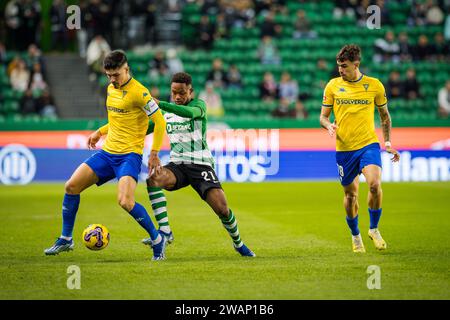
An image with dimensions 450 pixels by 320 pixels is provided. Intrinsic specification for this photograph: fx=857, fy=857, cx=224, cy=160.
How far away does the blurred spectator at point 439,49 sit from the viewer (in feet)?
84.0

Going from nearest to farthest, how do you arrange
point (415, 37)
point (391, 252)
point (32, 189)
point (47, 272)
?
point (47, 272) → point (391, 252) → point (32, 189) → point (415, 37)

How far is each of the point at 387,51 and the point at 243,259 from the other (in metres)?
17.0

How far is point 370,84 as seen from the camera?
10445 mm

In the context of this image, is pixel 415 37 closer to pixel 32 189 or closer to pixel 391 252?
pixel 32 189

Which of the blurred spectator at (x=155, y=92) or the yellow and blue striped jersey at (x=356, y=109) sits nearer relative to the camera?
the yellow and blue striped jersey at (x=356, y=109)

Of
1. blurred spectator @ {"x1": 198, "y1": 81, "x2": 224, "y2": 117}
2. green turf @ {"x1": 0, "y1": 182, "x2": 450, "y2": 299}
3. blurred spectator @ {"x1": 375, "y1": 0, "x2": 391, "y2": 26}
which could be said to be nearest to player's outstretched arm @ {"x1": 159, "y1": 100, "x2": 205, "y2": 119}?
green turf @ {"x1": 0, "y1": 182, "x2": 450, "y2": 299}

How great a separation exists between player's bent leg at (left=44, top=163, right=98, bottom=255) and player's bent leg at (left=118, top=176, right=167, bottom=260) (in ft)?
1.42

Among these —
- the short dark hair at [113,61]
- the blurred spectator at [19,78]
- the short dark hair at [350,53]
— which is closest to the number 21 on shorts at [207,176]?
the short dark hair at [113,61]

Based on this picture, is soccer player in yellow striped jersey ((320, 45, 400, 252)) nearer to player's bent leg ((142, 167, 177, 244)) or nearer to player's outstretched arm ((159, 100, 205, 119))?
player's outstretched arm ((159, 100, 205, 119))

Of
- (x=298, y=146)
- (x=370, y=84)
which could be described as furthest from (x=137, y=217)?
(x=298, y=146)

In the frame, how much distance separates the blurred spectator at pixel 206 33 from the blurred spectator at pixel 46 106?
5.26 m

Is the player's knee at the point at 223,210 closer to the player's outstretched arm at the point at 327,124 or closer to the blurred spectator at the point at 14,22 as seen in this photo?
the player's outstretched arm at the point at 327,124
